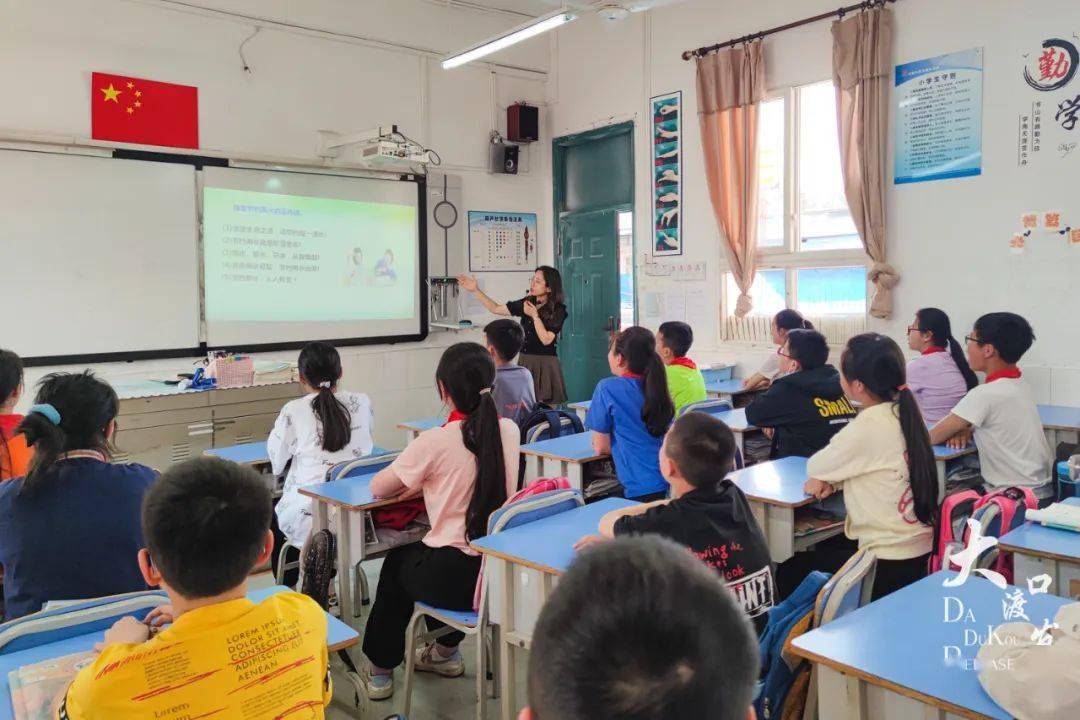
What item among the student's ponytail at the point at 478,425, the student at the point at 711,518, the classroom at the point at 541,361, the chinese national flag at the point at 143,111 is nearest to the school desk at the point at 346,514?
the classroom at the point at 541,361

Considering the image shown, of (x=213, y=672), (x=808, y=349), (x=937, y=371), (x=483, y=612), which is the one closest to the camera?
(x=213, y=672)

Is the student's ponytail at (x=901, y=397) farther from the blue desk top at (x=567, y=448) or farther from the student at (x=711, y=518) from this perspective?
the blue desk top at (x=567, y=448)

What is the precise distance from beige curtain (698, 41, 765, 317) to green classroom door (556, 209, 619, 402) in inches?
47.7

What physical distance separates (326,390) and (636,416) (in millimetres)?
1259

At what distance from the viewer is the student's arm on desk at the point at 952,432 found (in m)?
3.49

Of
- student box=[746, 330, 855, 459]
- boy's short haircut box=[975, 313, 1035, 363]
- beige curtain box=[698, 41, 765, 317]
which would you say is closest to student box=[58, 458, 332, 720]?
student box=[746, 330, 855, 459]

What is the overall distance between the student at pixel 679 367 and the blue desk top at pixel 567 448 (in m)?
0.55

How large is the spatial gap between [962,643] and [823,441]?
1844 mm

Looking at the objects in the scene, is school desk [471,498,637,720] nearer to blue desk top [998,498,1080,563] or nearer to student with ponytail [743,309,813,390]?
blue desk top [998,498,1080,563]

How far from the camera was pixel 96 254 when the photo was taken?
5.12 meters

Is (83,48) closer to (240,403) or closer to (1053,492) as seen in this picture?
(240,403)

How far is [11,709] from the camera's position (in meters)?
1.41

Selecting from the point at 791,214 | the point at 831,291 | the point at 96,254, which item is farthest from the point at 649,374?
the point at 96,254

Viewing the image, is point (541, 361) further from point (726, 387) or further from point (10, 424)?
point (10, 424)
